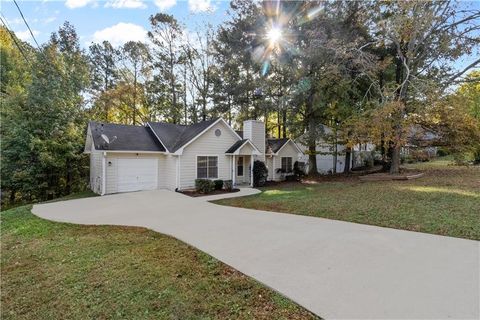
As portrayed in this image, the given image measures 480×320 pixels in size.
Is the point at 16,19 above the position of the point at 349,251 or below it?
above

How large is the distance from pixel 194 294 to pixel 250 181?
44.3ft

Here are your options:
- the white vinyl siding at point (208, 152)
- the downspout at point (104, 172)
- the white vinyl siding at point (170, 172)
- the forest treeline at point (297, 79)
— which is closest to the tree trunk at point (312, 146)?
the forest treeline at point (297, 79)

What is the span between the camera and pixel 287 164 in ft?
65.4

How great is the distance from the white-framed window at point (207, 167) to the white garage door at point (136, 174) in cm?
244

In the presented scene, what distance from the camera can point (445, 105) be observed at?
13750 millimetres

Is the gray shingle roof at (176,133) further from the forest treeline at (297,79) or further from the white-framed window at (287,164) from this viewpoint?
the white-framed window at (287,164)

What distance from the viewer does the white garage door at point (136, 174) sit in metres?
13.3

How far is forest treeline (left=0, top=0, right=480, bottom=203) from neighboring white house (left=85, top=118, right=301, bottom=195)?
10.4 feet

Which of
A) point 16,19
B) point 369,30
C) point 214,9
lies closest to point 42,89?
point 16,19

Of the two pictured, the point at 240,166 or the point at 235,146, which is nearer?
the point at 235,146

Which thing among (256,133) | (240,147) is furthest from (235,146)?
(256,133)

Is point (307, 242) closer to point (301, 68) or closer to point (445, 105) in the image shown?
point (445, 105)

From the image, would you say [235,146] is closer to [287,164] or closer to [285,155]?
[285,155]

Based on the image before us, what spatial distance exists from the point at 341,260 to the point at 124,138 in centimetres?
1320
